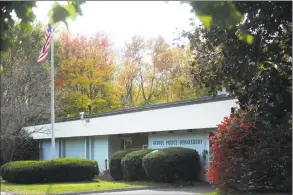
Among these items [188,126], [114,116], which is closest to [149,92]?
[114,116]

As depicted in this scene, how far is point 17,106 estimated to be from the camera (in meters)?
28.0

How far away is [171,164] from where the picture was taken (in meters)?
20.4

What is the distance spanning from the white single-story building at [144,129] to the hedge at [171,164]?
69 centimetres

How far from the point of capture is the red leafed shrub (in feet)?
45.5

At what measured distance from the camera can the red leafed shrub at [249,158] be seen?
45.5ft

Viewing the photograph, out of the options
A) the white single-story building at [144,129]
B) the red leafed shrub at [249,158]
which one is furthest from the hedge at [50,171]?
the red leafed shrub at [249,158]

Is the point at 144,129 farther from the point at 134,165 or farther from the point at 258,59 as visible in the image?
the point at 258,59

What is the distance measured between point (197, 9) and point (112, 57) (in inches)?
1647

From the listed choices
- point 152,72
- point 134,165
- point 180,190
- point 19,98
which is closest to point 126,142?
point 134,165

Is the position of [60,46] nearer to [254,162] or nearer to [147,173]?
[147,173]

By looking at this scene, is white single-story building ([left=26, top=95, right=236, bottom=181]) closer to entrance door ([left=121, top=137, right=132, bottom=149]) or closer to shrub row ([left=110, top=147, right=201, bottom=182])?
entrance door ([left=121, top=137, right=132, bottom=149])

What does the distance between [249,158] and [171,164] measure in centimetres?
663

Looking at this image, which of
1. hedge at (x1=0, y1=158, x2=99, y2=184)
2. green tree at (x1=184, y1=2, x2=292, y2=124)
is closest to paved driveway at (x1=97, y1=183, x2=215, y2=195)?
hedge at (x1=0, y1=158, x2=99, y2=184)

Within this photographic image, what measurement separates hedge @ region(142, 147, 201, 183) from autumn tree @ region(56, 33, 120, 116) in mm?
21178
